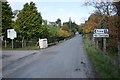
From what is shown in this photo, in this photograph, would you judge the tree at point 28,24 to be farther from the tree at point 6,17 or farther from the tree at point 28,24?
the tree at point 6,17

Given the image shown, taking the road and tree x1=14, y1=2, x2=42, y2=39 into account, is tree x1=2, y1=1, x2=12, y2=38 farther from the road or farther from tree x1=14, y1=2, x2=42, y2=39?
the road

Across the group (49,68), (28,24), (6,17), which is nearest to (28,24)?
(28,24)

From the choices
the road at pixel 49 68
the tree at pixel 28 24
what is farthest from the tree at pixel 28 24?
the road at pixel 49 68

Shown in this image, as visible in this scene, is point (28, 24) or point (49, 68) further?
point (28, 24)

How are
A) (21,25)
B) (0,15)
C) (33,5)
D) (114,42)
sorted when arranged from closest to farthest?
(114,42), (0,15), (21,25), (33,5)

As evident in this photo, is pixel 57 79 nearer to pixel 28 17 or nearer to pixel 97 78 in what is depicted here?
pixel 97 78

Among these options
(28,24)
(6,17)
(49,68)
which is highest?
(6,17)

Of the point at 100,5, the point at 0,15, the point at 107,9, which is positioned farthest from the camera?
the point at 0,15

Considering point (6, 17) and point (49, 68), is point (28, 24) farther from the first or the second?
point (49, 68)

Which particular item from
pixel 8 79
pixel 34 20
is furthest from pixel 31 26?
pixel 8 79

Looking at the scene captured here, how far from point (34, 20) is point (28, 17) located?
1.23 metres

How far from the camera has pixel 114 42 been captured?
23.4 meters

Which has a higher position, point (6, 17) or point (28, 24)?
point (6, 17)

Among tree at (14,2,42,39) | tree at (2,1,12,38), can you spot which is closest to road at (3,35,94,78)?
tree at (2,1,12,38)
